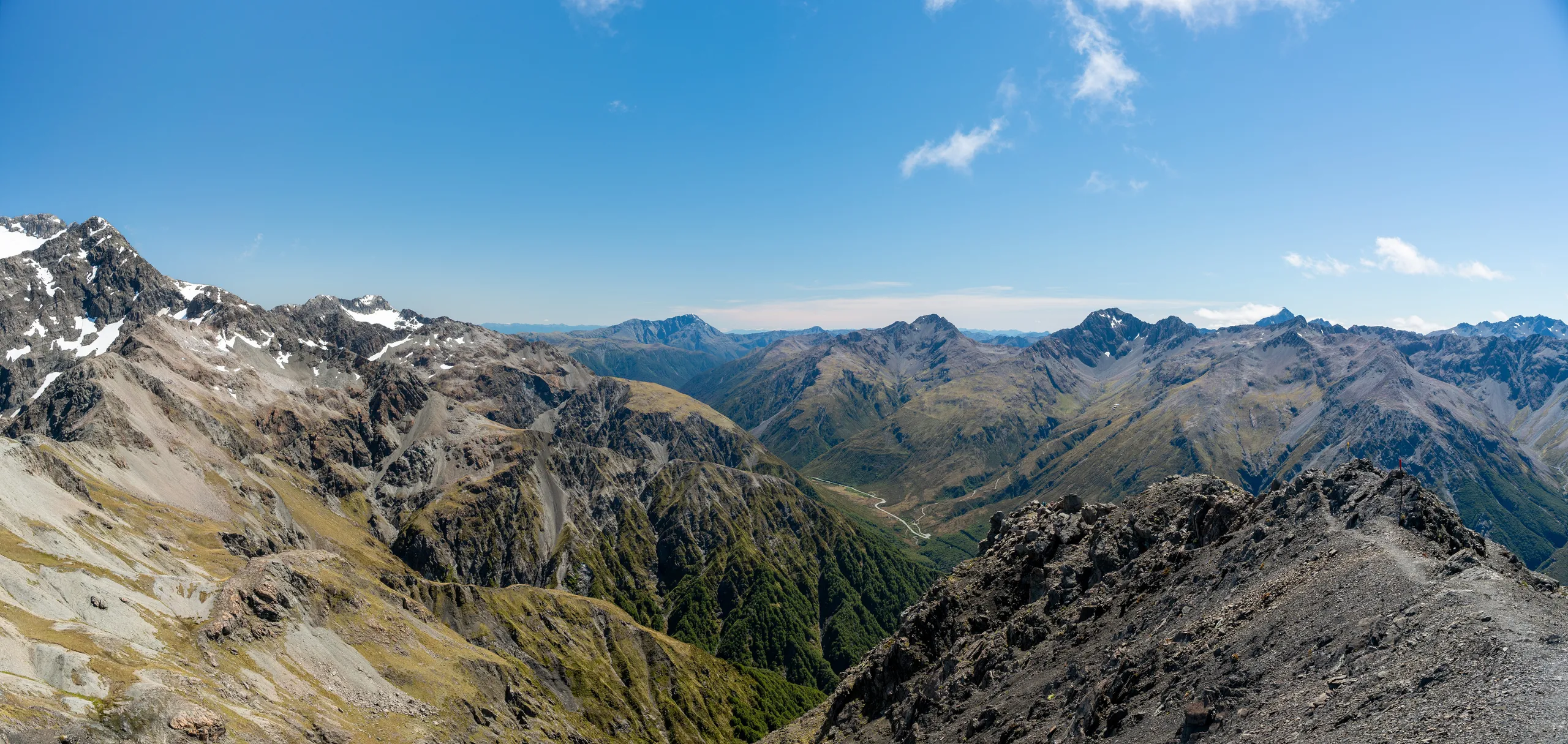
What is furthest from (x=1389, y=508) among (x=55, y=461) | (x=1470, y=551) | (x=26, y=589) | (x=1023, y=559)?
(x=55, y=461)

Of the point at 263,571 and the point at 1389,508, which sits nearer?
the point at 1389,508

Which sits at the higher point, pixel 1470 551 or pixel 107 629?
pixel 1470 551

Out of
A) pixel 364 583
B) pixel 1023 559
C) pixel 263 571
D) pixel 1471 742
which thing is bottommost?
pixel 364 583

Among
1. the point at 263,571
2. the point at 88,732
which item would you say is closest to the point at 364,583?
the point at 263,571

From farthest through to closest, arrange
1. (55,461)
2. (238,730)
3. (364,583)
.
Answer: (55,461) → (364,583) → (238,730)

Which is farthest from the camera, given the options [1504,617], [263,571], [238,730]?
[263,571]

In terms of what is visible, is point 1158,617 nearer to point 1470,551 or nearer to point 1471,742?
point 1470,551
